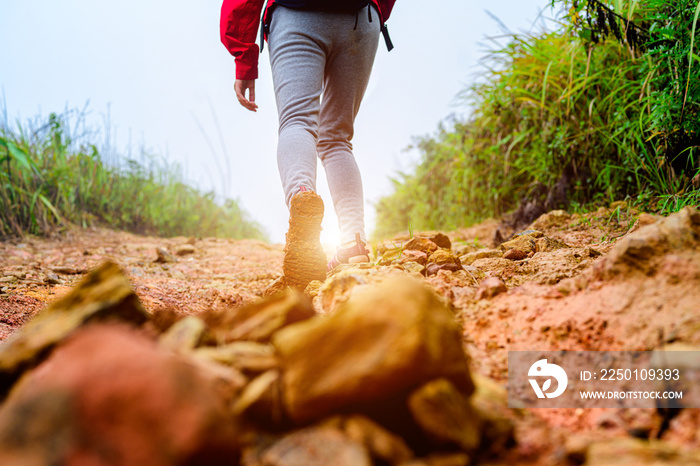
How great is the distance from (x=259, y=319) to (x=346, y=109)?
139 cm

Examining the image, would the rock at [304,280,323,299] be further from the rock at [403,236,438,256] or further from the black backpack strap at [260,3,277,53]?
the black backpack strap at [260,3,277,53]

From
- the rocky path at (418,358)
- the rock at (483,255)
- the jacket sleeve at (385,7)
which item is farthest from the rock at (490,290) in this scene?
the jacket sleeve at (385,7)

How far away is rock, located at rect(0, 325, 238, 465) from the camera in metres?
0.51

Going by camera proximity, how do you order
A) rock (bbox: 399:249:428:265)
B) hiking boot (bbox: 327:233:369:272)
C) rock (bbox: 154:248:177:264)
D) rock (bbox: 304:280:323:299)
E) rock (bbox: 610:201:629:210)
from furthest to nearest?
rock (bbox: 154:248:177:264)
rock (bbox: 610:201:629:210)
hiking boot (bbox: 327:233:369:272)
rock (bbox: 399:249:428:265)
rock (bbox: 304:280:323:299)

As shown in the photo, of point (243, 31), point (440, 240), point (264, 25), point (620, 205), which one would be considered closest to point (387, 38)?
point (264, 25)

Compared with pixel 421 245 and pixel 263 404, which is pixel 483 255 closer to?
pixel 421 245

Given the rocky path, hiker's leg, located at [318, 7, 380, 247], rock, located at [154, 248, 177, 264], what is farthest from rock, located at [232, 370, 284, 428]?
rock, located at [154, 248, 177, 264]

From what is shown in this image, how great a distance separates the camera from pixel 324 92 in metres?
A: 1.98

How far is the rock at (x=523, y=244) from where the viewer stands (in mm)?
1704

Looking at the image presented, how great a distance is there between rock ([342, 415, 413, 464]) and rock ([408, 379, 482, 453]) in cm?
4

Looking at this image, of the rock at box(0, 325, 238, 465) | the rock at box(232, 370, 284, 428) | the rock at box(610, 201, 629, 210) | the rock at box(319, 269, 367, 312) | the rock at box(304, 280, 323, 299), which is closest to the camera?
the rock at box(0, 325, 238, 465)

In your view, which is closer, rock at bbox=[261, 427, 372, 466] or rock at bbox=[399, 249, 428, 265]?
rock at bbox=[261, 427, 372, 466]

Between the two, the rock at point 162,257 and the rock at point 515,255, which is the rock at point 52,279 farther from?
the rock at point 515,255

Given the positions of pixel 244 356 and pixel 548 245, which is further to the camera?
pixel 548 245
